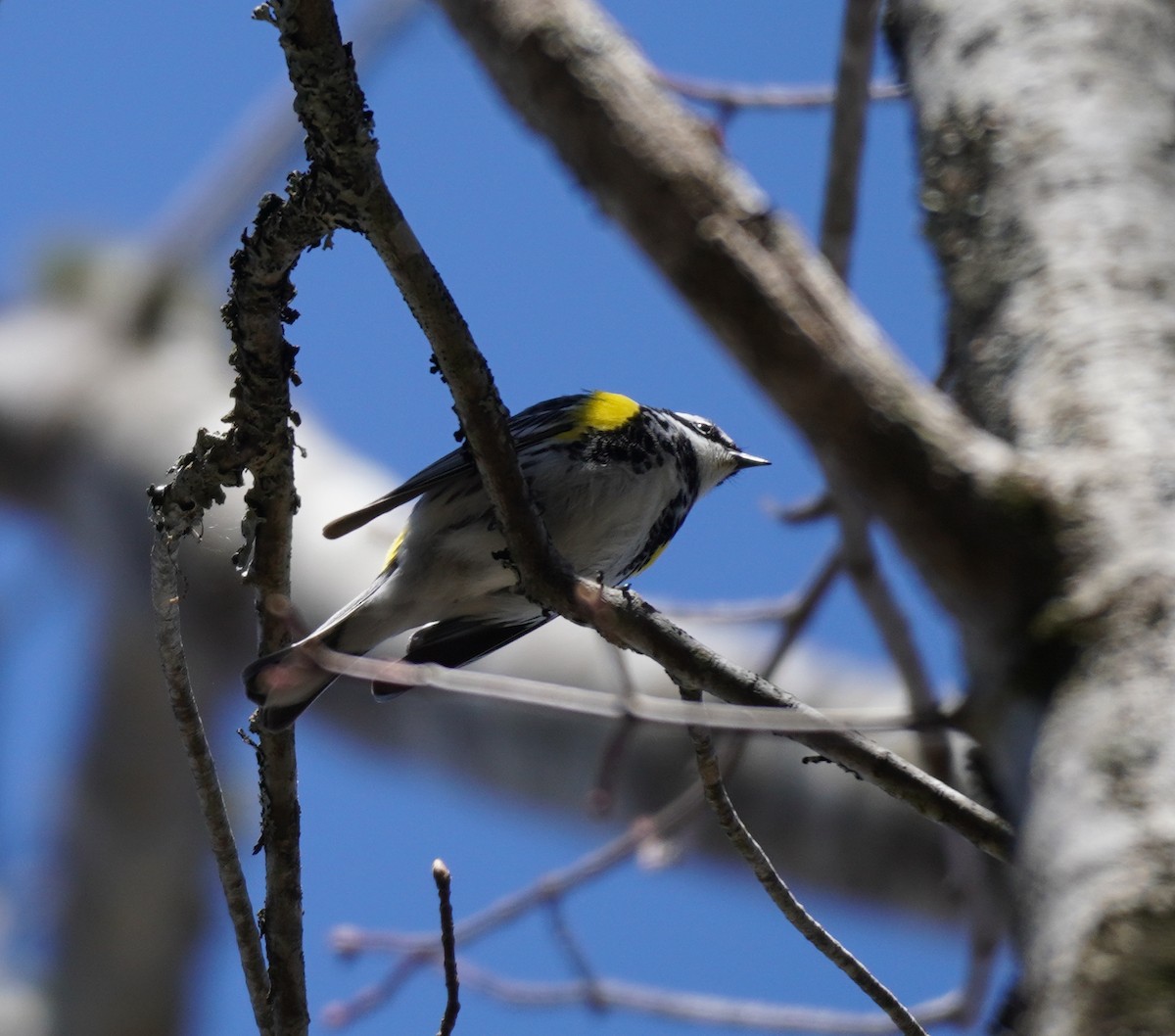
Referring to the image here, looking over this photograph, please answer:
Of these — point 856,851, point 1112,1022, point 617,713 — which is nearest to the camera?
point 1112,1022

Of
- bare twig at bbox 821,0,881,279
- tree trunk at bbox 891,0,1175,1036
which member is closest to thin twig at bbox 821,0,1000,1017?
bare twig at bbox 821,0,881,279

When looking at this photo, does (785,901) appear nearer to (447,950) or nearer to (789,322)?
(447,950)

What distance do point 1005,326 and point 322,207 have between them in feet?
2.95

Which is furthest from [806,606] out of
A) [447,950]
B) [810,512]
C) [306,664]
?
[447,950]

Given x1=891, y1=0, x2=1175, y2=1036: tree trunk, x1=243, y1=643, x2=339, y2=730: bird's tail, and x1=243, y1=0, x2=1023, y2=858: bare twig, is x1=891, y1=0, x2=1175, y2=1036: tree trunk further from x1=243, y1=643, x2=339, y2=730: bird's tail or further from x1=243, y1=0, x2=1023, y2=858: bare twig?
x1=243, y1=643, x2=339, y2=730: bird's tail

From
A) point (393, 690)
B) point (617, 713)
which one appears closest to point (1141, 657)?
point (617, 713)

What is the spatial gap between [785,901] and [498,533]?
4.32 feet

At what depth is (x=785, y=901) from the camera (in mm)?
1882

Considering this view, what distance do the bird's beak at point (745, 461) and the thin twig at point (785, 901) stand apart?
96.7 inches

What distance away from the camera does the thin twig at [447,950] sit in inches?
71.2

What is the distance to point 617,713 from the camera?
4.58 ft

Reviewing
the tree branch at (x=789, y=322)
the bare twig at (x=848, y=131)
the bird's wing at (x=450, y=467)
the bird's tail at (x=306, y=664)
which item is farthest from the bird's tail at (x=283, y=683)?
the bare twig at (x=848, y=131)

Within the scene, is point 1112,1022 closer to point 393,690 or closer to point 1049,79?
point 1049,79

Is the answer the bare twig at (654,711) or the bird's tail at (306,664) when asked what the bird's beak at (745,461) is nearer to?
the bird's tail at (306,664)
